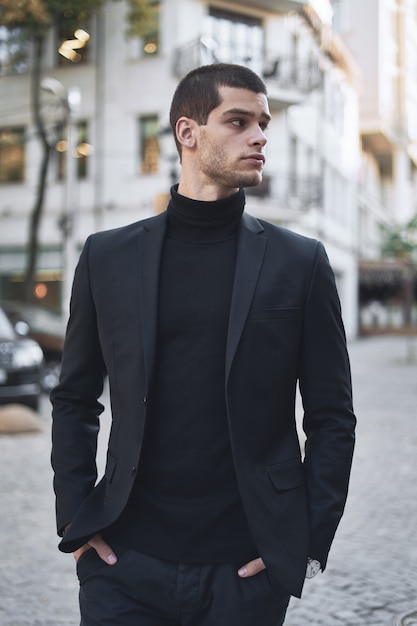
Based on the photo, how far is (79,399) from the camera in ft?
8.41

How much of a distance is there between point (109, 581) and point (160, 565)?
0.14 m

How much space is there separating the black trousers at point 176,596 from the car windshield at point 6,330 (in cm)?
1086

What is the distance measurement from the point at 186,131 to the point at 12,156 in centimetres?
2685

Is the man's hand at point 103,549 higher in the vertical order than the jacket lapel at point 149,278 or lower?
lower

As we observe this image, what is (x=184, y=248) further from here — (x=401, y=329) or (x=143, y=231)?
(x=401, y=329)

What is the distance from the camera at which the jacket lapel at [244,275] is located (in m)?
2.30

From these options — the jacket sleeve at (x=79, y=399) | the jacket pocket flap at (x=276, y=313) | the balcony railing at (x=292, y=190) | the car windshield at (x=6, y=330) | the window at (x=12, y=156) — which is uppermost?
the window at (x=12, y=156)

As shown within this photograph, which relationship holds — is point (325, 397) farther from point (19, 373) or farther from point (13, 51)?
point (13, 51)

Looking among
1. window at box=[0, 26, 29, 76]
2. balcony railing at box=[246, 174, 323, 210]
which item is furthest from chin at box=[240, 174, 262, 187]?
balcony railing at box=[246, 174, 323, 210]

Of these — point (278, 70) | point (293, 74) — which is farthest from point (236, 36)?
point (293, 74)

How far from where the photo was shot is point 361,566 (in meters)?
5.44

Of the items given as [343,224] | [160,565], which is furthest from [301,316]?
[343,224]

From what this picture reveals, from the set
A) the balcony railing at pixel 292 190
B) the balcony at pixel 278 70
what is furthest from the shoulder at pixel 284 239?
the balcony railing at pixel 292 190

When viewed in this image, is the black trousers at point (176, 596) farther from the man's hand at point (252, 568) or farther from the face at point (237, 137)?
the face at point (237, 137)
